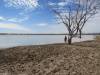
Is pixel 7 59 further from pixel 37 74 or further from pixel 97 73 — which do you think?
pixel 97 73

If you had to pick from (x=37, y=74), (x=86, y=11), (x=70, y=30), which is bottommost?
(x=37, y=74)

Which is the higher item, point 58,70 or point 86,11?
point 86,11

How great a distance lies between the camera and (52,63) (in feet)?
46.0

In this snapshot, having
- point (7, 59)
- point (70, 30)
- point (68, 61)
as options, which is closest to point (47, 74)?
point (68, 61)

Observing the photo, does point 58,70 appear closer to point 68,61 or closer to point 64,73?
point 64,73

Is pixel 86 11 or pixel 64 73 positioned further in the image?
pixel 86 11

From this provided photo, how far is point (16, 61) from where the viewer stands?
51.5 feet

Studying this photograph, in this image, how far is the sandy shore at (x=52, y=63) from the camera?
12.4m

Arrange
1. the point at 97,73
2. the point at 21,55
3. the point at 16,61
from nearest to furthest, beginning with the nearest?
the point at 97,73 → the point at 16,61 → the point at 21,55

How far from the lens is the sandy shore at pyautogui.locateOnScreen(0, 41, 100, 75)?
1245 cm

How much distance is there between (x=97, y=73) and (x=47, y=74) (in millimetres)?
2852

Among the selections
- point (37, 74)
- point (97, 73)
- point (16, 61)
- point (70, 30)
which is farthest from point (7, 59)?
point (70, 30)

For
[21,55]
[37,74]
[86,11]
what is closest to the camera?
[37,74]

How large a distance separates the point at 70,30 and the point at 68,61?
41.3 ft
